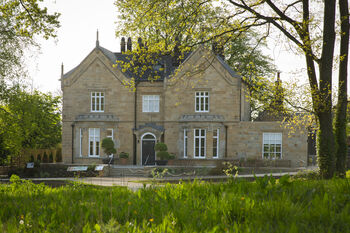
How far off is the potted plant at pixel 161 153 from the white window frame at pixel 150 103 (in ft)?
13.0

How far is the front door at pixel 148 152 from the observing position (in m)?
32.7

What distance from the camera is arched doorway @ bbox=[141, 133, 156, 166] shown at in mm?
32719

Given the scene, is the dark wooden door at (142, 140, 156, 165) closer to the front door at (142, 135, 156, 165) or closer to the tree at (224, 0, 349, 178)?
the front door at (142, 135, 156, 165)

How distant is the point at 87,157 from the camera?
109 feet

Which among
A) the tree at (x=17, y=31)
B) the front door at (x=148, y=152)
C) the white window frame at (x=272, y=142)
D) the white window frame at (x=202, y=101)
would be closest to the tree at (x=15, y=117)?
the tree at (x=17, y=31)

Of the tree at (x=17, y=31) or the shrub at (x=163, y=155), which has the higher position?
the tree at (x=17, y=31)

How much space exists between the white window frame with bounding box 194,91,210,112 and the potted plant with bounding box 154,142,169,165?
4.37 meters

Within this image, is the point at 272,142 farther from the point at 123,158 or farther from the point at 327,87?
the point at 327,87

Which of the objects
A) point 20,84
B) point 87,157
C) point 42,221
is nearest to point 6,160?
point 87,157

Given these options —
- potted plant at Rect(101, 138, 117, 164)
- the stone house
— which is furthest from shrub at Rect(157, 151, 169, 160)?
potted plant at Rect(101, 138, 117, 164)

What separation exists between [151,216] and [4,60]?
839 inches

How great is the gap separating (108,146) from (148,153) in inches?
139

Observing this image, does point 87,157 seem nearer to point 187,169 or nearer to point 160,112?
point 160,112

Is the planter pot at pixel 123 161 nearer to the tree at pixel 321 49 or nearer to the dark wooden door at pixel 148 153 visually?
the dark wooden door at pixel 148 153
